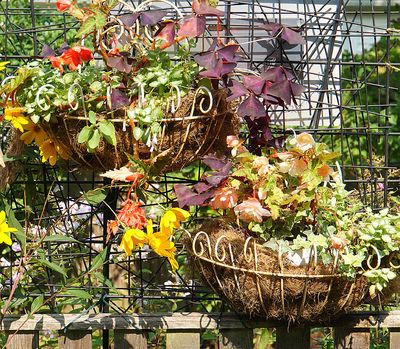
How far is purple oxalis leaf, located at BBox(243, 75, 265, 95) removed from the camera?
2.15 m

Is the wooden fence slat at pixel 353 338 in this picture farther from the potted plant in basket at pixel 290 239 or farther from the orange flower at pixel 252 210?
the orange flower at pixel 252 210

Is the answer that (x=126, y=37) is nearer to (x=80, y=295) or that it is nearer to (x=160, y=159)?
(x=160, y=159)

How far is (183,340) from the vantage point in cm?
245

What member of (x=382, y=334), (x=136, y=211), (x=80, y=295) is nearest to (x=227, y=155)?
(x=136, y=211)

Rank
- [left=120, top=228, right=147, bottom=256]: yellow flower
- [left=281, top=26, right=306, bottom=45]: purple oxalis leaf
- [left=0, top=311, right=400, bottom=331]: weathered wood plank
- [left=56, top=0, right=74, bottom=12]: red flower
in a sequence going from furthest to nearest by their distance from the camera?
[left=0, top=311, right=400, bottom=331]: weathered wood plank → [left=281, top=26, right=306, bottom=45]: purple oxalis leaf → [left=56, top=0, right=74, bottom=12]: red flower → [left=120, top=228, right=147, bottom=256]: yellow flower

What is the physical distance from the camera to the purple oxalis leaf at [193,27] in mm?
2090

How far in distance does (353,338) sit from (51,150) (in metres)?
1.07

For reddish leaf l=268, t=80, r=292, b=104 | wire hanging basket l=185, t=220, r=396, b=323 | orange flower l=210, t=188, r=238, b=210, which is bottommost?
wire hanging basket l=185, t=220, r=396, b=323

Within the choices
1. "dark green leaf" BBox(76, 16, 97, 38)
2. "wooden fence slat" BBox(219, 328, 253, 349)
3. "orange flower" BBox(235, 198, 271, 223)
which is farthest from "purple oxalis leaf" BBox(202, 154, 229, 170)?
"wooden fence slat" BBox(219, 328, 253, 349)

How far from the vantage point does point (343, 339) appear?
8.13 ft

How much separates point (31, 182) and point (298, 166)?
939 mm

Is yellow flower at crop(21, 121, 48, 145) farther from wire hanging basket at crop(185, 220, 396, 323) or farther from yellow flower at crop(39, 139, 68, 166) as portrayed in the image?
wire hanging basket at crop(185, 220, 396, 323)

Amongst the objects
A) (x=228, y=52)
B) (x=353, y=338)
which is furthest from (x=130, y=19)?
(x=353, y=338)

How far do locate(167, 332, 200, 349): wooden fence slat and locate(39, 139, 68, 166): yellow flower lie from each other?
0.63 m
